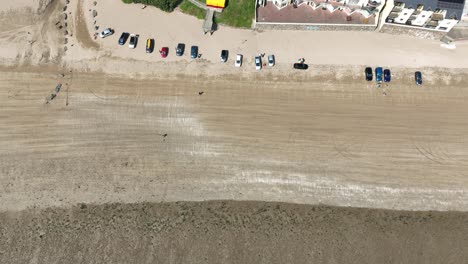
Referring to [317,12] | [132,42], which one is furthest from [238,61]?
[132,42]

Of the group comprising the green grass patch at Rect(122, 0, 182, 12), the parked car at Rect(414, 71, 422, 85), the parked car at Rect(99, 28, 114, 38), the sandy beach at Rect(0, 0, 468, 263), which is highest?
the green grass patch at Rect(122, 0, 182, 12)

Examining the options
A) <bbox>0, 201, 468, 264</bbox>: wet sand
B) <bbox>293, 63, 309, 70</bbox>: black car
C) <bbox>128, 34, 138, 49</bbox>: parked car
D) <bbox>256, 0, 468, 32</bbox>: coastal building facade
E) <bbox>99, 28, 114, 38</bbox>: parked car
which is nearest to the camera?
<bbox>0, 201, 468, 264</bbox>: wet sand

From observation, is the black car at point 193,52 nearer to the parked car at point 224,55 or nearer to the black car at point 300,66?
the parked car at point 224,55

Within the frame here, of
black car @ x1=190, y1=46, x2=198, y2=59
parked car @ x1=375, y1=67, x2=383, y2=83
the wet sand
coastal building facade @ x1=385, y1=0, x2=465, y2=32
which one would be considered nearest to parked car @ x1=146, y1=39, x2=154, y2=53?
black car @ x1=190, y1=46, x2=198, y2=59

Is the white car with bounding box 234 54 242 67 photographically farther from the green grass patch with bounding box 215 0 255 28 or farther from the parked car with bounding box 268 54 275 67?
the green grass patch with bounding box 215 0 255 28

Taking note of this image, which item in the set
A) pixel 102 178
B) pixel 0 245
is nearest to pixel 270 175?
pixel 102 178

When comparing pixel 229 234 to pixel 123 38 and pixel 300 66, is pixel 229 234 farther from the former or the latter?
pixel 123 38

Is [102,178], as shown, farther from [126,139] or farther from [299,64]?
[299,64]
